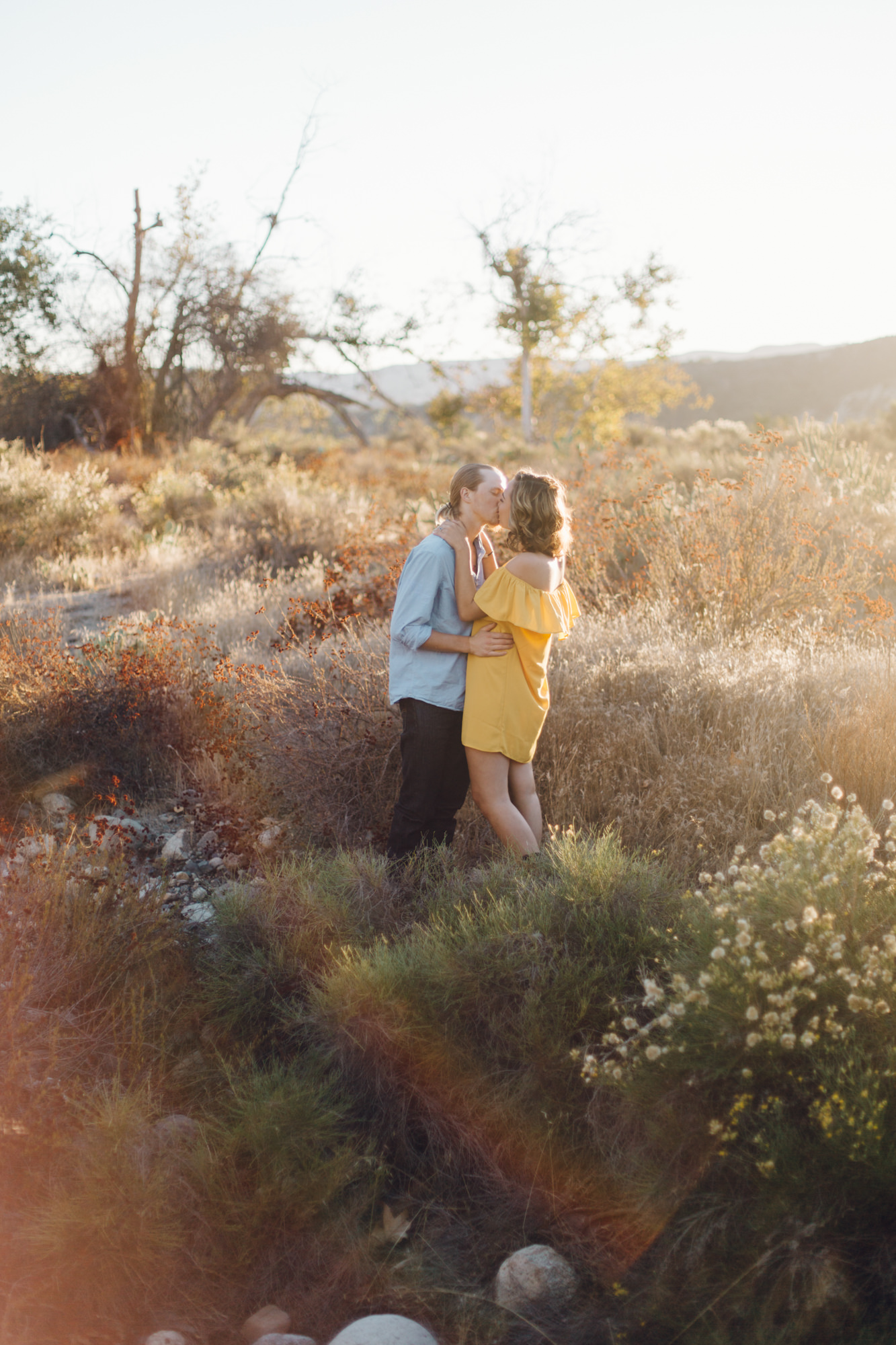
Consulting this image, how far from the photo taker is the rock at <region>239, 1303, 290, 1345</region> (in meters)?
2.17

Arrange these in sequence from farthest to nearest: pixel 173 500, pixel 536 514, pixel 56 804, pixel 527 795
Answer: pixel 173 500, pixel 56 804, pixel 527 795, pixel 536 514

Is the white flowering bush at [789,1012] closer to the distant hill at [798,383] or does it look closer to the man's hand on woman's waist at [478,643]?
the man's hand on woman's waist at [478,643]

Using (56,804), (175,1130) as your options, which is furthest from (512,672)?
(56,804)

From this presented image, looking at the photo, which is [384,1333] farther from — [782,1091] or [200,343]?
[200,343]

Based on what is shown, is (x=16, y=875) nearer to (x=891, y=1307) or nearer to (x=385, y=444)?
(x=891, y=1307)

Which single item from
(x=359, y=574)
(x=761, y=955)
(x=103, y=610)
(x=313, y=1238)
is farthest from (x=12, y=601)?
(x=761, y=955)

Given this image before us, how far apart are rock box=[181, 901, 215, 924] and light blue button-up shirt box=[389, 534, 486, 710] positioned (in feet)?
3.98

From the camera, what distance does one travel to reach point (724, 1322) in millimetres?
1955

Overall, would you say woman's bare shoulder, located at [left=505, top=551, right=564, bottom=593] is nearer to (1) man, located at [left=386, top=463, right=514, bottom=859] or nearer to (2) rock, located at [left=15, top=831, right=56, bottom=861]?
(1) man, located at [left=386, top=463, right=514, bottom=859]

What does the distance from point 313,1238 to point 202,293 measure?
61.3 ft

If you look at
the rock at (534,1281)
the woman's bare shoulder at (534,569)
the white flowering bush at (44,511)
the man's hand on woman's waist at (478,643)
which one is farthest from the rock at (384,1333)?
the white flowering bush at (44,511)

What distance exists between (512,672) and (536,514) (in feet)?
1.99

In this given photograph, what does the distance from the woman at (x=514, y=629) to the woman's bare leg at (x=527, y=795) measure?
0.25ft

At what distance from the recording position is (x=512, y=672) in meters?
3.52
